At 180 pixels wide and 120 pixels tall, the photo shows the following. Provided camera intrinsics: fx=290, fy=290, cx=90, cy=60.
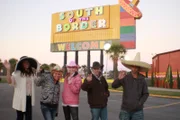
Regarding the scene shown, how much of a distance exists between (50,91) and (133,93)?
5.53 ft

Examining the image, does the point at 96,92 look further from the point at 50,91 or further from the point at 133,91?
the point at 133,91

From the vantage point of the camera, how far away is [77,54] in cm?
5366

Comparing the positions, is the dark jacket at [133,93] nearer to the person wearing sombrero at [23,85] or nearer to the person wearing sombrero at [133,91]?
the person wearing sombrero at [133,91]

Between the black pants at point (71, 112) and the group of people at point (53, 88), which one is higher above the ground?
the group of people at point (53, 88)

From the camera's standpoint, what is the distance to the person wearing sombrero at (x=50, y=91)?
5.72 metres

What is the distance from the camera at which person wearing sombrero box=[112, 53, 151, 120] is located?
4.99 metres

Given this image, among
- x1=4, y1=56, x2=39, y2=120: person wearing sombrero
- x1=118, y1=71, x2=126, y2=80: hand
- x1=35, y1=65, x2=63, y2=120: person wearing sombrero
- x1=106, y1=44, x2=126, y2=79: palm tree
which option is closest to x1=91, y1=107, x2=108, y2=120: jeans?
x1=35, y1=65, x2=63, y2=120: person wearing sombrero

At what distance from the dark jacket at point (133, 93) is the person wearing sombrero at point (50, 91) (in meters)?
1.38

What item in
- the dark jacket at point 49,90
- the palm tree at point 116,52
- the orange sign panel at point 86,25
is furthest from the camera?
the orange sign panel at point 86,25

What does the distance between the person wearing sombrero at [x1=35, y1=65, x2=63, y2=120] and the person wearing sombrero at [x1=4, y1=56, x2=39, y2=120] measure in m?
0.27

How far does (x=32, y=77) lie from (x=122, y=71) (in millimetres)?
2012

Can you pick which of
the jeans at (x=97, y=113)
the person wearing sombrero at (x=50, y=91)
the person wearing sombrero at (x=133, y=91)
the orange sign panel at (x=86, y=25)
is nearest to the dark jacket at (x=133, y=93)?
the person wearing sombrero at (x=133, y=91)

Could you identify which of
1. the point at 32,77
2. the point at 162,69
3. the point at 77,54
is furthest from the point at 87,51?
the point at 32,77

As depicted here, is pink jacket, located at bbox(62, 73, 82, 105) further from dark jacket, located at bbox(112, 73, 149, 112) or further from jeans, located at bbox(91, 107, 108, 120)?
dark jacket, located at bbox(112, 73, 149, 112)
